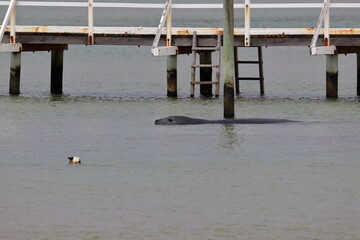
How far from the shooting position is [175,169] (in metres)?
19.2

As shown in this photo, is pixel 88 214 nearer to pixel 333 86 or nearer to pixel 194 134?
pixel 194 134

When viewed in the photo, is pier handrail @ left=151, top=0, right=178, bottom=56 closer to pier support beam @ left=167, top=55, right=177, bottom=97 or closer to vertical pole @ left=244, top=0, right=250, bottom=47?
pier support beam @ left=167, top=55, right=177, bottom=97

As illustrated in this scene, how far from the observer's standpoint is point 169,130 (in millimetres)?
23719

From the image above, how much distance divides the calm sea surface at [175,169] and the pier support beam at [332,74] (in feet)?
1.42

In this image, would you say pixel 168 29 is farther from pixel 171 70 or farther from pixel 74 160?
pixel 74 160

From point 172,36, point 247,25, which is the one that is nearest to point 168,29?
point 172,36

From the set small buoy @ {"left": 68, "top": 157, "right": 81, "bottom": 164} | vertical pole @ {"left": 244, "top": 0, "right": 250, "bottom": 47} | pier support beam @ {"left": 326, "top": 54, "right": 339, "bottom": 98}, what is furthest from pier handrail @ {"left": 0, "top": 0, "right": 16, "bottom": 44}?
small buoy @ {"left": 68, "top": 157, "right": 81, "bottom": 164}

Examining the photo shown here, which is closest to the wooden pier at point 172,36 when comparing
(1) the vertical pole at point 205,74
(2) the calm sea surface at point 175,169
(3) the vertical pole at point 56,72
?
(1) the vertical pole at point 205,74

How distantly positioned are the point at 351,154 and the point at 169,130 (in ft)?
14.1

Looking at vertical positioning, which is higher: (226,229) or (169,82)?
(169,82)

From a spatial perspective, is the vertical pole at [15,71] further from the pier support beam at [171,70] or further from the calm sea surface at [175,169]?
the pier support beam at [171,70]

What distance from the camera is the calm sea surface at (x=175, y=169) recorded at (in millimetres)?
14938

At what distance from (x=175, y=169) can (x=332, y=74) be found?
11160 mm

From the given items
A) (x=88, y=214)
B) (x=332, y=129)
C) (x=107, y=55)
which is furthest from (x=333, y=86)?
(x=107, y=55)
